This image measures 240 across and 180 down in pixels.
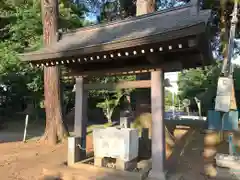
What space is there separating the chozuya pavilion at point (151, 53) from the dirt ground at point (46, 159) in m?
1.23

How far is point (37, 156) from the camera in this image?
23.7 ft

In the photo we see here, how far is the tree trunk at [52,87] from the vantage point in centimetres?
905

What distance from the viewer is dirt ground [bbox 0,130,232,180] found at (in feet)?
Answer: 18.2

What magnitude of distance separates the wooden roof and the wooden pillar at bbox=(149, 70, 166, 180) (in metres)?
0.76

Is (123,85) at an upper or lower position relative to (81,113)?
upper

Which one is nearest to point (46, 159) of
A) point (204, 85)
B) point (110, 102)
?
point (110, 102)

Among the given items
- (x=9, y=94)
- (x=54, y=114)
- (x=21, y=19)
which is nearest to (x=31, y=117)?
(x=9, y=94)

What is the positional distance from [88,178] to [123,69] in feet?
7.79

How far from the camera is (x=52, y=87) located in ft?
29.8

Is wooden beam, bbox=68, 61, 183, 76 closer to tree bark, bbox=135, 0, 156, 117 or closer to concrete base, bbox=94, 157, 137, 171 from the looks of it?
concrete base, bbox=94, 157, 137, 171

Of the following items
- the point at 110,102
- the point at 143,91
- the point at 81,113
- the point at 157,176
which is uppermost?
the point at 143,91

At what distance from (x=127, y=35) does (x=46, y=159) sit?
4132 mm

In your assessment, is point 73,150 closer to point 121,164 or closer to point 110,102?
point 121,164

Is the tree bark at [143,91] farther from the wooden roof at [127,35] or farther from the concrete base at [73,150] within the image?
the concrete base at [73,150]
